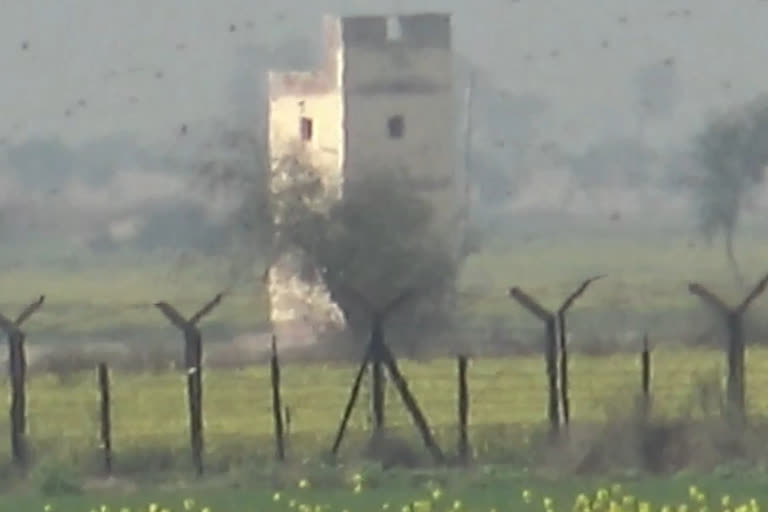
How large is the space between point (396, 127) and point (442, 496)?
116 ft

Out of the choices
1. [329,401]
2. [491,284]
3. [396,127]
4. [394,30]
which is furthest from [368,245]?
[329,401]

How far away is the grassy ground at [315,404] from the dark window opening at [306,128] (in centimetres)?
1204

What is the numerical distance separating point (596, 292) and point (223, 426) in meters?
27.0

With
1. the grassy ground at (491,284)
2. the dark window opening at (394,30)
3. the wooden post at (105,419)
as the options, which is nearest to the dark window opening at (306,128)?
the dark window opening at (394,30)

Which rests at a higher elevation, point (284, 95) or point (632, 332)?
point (284, 95)

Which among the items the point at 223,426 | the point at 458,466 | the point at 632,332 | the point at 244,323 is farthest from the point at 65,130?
the point at 458,466

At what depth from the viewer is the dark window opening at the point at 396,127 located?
5338 cm

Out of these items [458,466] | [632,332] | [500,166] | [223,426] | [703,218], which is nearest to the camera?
[458,466]

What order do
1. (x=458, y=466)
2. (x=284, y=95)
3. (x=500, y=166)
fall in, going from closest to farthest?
1. (x=458, y=466)
2. (x=284, y=95)
3. (x=500, y=166)

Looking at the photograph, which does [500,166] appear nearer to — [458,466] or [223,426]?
[223,426]

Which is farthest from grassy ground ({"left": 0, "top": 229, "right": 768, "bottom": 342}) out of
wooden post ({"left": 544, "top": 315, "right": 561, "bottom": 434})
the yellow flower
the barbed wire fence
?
the yellow flower

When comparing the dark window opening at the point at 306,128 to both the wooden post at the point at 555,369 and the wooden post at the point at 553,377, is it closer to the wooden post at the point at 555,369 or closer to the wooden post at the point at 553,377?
the wooden post at the point at 555,369

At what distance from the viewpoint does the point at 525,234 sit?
62875 millimetres

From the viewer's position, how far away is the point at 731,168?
58.3 metres
